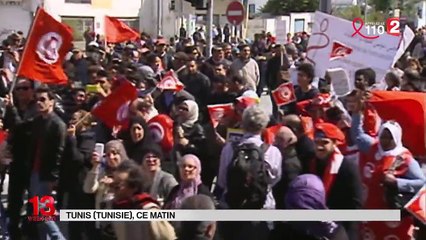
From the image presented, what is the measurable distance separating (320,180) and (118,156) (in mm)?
1527

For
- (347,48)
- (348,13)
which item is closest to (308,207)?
(347,48)

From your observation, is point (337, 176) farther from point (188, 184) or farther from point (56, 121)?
point (56, 121)

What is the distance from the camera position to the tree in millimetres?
57219

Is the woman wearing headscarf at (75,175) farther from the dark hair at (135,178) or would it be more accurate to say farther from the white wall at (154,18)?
the white wall at (154,18)

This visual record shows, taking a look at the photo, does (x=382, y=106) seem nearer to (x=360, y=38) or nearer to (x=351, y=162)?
(x=351, y=162)

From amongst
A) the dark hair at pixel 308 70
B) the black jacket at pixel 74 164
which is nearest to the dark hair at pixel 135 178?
the black jacket at pixel 74 164

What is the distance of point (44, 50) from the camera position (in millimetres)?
8250

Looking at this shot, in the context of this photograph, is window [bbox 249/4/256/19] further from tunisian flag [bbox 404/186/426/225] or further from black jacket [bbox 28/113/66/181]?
tunisian flag [bbox 404/186/426/225]

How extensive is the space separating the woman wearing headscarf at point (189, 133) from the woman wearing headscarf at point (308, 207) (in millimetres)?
1783

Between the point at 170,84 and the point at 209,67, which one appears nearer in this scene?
the point at 170,84

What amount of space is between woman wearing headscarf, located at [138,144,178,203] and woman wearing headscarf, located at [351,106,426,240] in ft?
4.52

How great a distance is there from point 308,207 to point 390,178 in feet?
3.28

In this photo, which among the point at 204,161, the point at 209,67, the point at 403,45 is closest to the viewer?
the point at 204,161

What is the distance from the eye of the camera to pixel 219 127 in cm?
774
